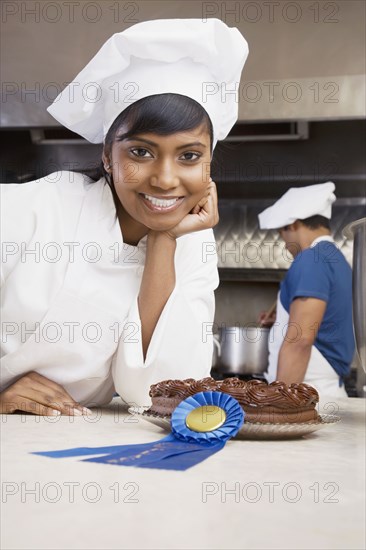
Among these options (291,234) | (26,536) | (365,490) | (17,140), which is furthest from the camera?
(17,140)

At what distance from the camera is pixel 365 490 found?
586mm

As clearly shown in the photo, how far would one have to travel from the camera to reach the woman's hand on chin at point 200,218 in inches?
48.9

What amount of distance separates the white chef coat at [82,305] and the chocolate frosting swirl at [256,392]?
0.94 feet

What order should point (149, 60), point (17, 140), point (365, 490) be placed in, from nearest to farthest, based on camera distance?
point (365, 490) → point (149, 60) → point (17, 140)

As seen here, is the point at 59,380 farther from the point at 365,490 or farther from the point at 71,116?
the point at 365,490

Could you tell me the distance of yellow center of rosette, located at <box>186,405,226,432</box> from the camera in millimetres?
810

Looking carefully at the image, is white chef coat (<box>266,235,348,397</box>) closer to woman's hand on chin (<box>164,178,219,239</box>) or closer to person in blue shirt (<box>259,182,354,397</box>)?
person in blue shirt (<box>259,182,354,397</box>)

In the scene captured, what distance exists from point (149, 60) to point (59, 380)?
0.55 metres

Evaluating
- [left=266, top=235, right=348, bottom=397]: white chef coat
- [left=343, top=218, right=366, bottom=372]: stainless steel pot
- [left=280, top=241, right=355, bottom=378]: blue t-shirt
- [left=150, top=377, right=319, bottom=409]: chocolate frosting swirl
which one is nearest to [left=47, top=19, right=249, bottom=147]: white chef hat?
[left=343, top=218, right=366, bottom=372]: stainless steel pot

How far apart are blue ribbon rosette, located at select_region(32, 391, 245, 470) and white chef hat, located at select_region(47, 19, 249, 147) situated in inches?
22.3

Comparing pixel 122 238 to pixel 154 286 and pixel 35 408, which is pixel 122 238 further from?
pixel 35 408

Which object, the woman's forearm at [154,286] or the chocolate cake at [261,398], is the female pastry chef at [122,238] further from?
the chocolate cake at [261,398]

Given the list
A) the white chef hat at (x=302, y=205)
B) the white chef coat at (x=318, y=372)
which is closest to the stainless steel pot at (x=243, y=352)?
the white chef coat at (x=318, y=372)

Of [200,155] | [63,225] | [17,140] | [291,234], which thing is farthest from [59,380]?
[17,140]
